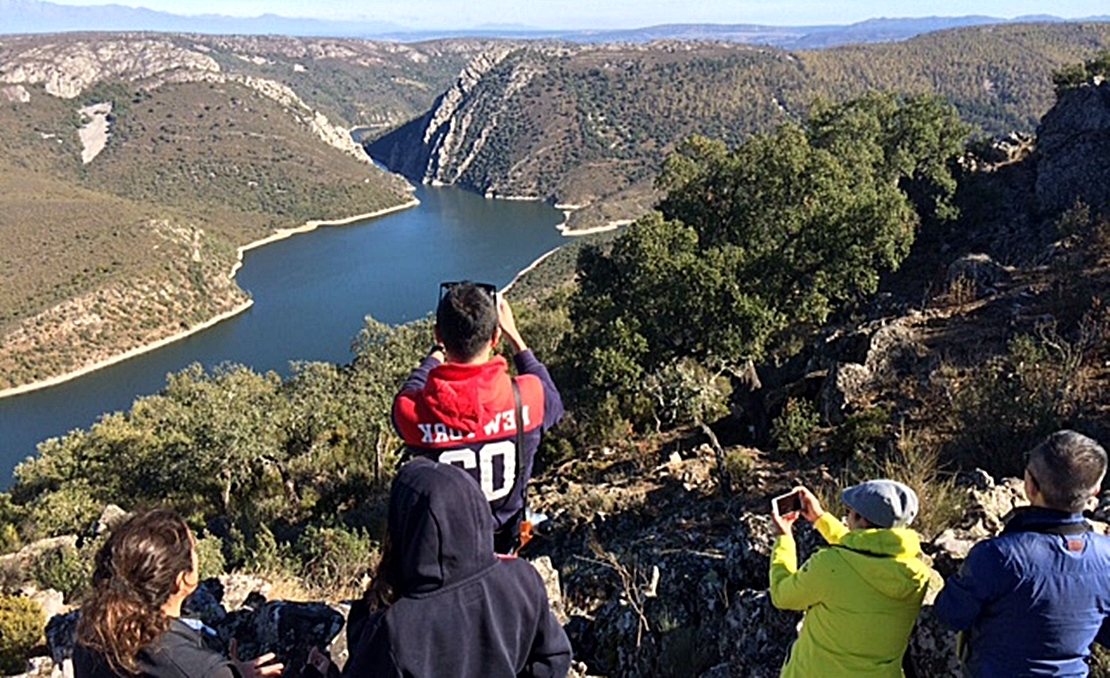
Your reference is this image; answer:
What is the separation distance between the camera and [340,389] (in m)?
22.0

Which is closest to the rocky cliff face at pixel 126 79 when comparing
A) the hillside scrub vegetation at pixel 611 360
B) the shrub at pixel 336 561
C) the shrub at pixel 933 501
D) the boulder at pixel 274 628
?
the hillside scrub vegetation at pixel 611 360

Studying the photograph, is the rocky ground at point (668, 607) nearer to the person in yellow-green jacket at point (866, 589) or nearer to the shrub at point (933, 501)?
the shrub at point (933, 501)

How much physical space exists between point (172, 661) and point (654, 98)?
165 m

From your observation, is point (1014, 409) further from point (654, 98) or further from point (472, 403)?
point (654, 98)

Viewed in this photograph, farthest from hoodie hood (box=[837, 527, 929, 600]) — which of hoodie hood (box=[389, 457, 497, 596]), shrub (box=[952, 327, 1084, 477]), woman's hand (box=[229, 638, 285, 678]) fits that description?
shrub (box=[952, 327, 1084, 477])

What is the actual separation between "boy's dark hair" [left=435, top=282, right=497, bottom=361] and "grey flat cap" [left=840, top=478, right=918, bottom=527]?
5.19 feet

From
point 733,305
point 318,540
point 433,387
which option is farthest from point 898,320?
point 433,387

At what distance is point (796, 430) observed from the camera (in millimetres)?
10062

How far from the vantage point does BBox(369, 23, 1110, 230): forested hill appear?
135 metres

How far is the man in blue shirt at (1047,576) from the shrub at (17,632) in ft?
22.9

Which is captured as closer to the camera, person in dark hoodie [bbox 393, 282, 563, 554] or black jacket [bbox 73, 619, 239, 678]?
black jacket [bbox 73, 619, 239, 678]

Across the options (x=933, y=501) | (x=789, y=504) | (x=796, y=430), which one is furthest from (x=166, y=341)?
(x=789, y=504)

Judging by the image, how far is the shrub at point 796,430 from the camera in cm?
997

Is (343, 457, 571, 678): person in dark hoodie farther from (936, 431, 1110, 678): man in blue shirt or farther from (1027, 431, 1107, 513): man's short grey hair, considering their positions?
(1027, 431, 1107, 513): man's short grey hair
